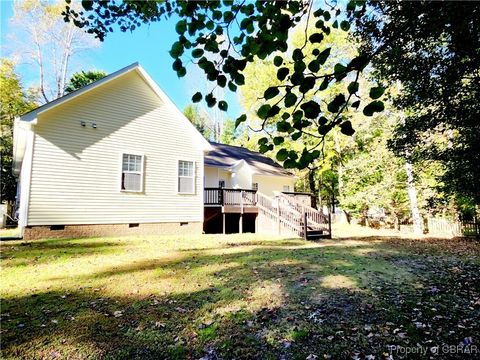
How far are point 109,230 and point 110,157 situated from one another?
2959 mm

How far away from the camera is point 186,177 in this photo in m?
14.3

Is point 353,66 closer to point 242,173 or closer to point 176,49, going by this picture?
point 176,49

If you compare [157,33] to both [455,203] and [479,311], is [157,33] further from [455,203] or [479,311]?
[455,203]

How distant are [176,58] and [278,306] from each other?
4.03 meters

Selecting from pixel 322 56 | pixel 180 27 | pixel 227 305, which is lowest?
pixel 227 305

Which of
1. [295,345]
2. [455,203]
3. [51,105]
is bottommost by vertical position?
[295,345]

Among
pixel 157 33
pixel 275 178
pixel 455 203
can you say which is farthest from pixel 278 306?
pixel 275 178

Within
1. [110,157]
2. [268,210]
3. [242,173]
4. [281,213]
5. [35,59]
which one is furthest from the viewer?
[35,59]

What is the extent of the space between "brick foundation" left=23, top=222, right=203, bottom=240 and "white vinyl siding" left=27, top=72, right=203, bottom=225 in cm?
21

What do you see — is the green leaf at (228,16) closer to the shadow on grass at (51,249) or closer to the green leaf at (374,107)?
the green leaf at (374,107)

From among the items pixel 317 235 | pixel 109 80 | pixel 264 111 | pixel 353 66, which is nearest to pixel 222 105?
pixel 264 111

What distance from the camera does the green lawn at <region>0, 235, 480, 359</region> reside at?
11.4 ft

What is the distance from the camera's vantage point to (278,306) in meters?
4.62

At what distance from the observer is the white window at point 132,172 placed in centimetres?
1238
